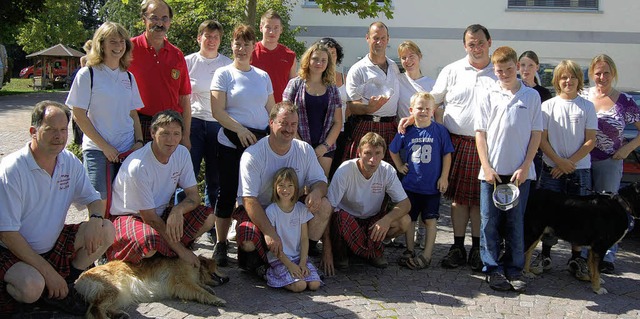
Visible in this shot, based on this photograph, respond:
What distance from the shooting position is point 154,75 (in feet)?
18.3

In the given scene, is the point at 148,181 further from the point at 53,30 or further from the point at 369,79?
the point at 53,30

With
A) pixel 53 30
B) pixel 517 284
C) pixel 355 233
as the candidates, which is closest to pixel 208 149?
pixel 355 233

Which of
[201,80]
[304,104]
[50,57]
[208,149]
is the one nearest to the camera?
[304,104]

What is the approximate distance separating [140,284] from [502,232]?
10.0 ft

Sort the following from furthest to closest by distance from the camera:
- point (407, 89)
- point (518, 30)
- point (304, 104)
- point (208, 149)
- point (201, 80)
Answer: point (518, 30) → point (407, 89) → point (201, 80) → point (208, 149) → point (304, 104)

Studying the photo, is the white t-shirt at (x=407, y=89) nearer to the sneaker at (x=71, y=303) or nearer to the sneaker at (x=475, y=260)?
the sneaker at (x=475, y=260)

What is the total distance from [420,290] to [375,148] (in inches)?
50.0

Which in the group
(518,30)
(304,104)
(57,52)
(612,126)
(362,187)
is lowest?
(362,187)

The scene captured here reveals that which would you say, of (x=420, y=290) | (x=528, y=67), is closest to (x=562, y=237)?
(x=420, y=290)

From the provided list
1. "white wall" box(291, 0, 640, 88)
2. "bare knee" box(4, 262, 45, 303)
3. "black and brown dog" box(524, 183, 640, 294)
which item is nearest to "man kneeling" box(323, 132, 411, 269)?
"black and brown dog" box(524, 183, 640, 294)

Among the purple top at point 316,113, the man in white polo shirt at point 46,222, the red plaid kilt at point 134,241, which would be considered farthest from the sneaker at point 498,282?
the man in white polo shirt at point 46,222

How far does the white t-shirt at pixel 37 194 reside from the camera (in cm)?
402

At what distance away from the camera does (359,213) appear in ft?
18.9

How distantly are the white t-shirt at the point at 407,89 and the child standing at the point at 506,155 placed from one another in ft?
3.64
